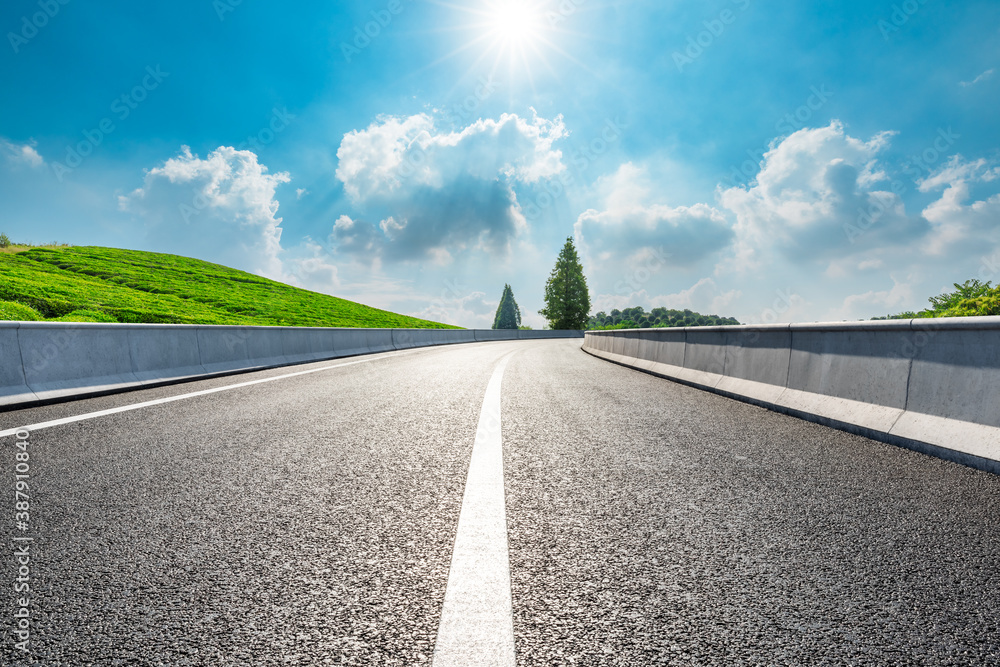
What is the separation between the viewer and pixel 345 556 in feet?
7.54

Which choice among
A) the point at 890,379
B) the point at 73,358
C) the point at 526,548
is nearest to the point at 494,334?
the point at 73,358

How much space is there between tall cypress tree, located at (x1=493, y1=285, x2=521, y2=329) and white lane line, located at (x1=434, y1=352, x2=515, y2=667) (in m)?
102

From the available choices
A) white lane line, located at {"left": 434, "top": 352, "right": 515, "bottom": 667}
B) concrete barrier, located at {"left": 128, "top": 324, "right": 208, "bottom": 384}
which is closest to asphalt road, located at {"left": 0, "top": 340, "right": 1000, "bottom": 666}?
white lane line, located at {"left": 434, "top": 352, "right": 515, "bottom": 667}

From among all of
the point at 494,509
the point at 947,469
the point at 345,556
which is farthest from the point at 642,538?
the point at 947,469

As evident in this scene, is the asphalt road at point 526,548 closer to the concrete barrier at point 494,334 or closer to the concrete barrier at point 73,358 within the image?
the concrete barrier at point 73,358

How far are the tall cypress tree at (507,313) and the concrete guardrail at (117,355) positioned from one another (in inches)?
3613

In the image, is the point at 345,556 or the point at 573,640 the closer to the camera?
the point at 573,640

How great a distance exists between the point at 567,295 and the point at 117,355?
2997 inches

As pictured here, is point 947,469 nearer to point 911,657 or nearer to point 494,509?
point 911,657

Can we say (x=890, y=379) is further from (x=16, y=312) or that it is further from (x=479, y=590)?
(x=16, y=312)

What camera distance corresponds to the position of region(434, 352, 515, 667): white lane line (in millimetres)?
1608

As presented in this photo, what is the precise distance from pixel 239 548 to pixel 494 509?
1.27 m

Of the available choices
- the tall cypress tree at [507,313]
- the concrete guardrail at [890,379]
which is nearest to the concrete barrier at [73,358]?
the concrete guardrail at [890,379]

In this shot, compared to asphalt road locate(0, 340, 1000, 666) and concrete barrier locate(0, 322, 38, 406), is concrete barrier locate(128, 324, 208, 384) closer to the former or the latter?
concrete barrier locate(0, 322, 38, 406)
